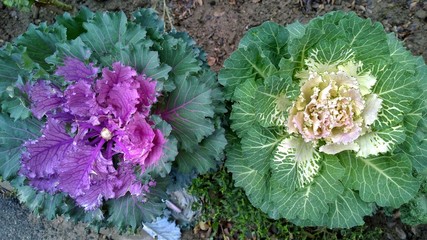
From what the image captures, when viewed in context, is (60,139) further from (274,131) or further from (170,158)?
(274,131)

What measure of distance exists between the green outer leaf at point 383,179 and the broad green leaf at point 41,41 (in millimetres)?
1292

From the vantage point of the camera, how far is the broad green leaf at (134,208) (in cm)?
197

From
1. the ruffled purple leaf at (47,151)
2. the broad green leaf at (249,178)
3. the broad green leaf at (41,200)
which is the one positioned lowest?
the broad green leaf at (41,200)

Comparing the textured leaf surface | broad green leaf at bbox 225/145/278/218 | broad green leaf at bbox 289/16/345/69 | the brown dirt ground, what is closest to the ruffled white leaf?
broad green leaf at bbox 289/16/345/69

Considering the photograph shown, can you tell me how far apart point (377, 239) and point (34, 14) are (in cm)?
256

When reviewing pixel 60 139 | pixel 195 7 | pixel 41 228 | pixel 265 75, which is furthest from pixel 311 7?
pixel 41 228

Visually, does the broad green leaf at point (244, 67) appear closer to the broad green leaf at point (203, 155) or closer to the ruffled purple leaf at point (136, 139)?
the broad green leaf at point (203, 155)

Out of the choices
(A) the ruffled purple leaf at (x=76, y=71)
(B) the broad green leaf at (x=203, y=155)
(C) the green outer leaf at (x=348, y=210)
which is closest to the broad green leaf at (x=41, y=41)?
(A) the ruffled purple leaf at (x=76, y=71)

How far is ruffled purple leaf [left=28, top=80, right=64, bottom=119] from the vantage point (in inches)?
69.4

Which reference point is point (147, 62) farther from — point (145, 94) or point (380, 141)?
point (380, 141)

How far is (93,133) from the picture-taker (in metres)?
1.82

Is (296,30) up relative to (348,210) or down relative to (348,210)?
up

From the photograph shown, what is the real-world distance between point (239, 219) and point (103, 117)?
1248 millimetres

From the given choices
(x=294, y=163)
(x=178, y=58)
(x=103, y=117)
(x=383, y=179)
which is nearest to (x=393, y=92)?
(x=383, y=179)
